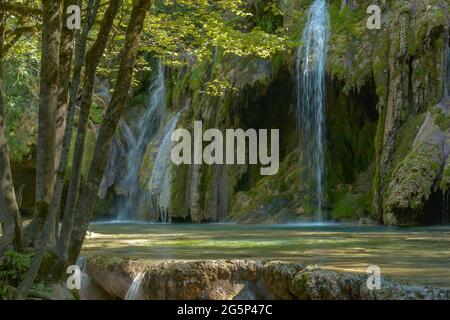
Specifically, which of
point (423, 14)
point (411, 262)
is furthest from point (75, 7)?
point (423, 14)

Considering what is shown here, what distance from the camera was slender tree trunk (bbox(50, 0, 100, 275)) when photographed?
5801 mm

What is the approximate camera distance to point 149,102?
27781mm

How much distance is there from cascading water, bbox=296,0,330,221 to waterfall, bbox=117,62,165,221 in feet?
23.1

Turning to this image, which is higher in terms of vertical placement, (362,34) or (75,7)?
(362,34)

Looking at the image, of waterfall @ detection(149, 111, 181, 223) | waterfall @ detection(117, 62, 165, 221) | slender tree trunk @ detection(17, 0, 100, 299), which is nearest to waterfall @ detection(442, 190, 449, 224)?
waterfall @ detection(149, 111, 181, 223)

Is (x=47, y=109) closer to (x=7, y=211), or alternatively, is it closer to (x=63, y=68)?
(x=63, y=68)

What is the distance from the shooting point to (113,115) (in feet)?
22.1

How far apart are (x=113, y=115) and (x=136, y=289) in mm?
2119

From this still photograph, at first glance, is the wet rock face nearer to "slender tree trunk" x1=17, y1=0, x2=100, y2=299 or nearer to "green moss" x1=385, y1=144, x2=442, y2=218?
"slender tree trunk" x1=17, y1=0, x2=100, y2=299

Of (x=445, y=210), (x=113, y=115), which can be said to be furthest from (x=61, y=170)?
(x=445, y=210)

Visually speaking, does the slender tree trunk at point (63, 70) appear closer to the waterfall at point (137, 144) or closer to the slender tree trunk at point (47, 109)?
the slender tree trunk at point (47, 109)

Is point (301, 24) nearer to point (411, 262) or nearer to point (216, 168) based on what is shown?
point (216, 168)

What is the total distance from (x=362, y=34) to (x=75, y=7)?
1485 cm
